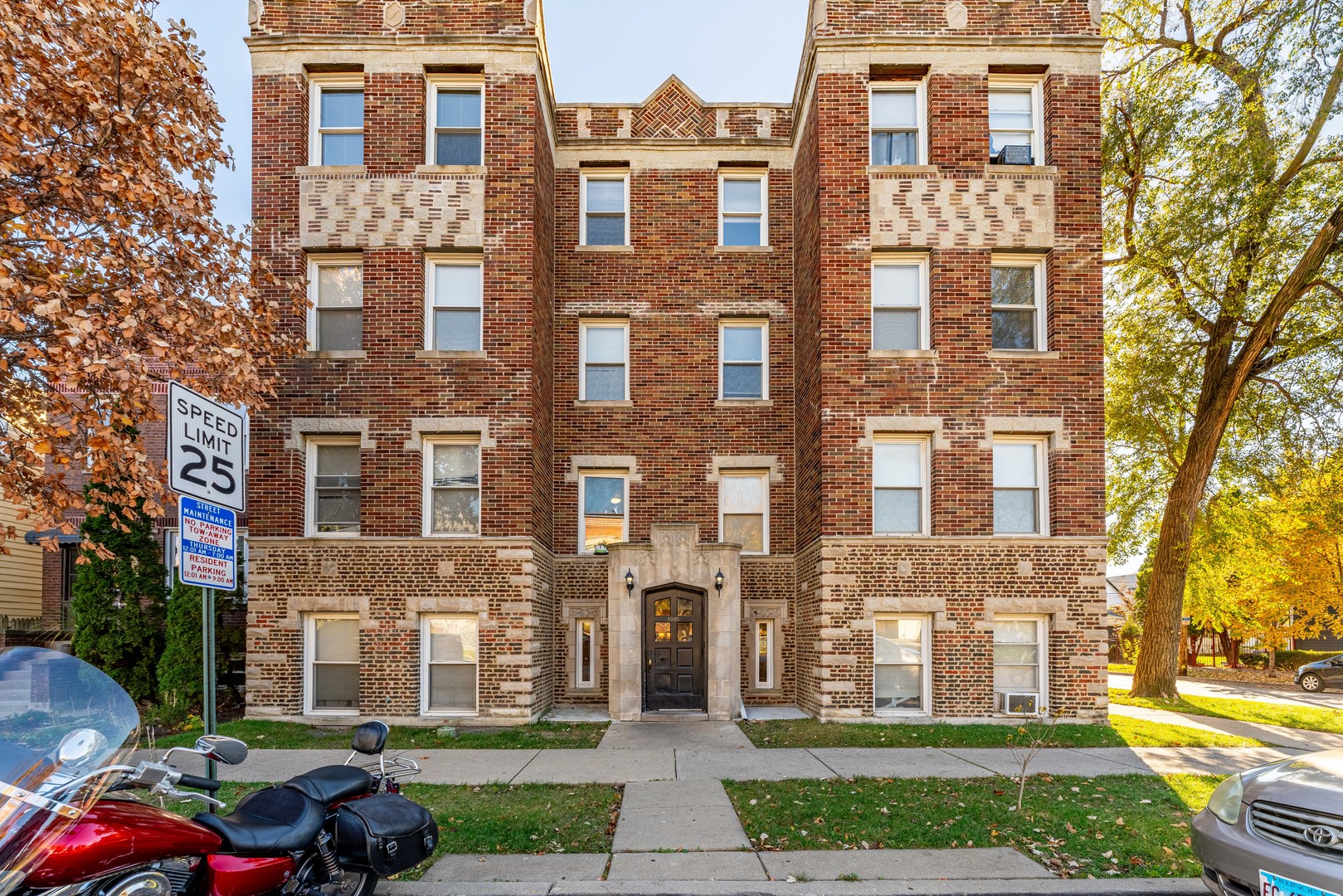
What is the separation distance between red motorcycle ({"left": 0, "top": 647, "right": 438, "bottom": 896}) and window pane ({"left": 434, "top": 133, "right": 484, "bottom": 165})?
11.5 m

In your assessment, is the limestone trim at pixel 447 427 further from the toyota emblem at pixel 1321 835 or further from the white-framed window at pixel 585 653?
the toyota emblem at pixel 1321 835

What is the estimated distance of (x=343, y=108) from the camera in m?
13.9

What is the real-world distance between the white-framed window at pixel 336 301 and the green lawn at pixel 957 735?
960 centimetres

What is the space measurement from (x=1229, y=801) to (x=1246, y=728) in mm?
10158

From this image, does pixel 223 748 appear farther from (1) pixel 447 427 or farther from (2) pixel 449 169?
(2) pixel 449 169

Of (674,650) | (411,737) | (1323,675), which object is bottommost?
(1323,675)

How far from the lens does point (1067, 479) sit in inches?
517

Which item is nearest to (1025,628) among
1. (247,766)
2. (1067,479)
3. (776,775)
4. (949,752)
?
(1067,479)

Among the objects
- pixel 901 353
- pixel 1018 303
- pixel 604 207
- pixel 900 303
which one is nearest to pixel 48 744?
pixel 901 353

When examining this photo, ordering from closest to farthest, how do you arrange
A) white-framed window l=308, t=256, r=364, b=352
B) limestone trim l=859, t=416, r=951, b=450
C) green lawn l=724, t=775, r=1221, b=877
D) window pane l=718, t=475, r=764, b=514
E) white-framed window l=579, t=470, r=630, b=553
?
green lawn l=724, t=775, r=1221, b=877 < limestone trim l=859, t=416, r=951, b=450 < white-framed window l=308, t=256, r=364, b=352 < white-framed window l=579, t=470, r=630, b=553 < window pane l=718, t=475, r=764, b=514

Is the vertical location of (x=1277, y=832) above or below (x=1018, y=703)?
above

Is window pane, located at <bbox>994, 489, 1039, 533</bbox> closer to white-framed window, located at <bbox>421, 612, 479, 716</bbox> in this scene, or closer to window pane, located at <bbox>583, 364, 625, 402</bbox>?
window pane, located at <bbox>583, 364, 625, 402</bbox>

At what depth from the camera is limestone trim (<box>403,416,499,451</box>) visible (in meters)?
13.2

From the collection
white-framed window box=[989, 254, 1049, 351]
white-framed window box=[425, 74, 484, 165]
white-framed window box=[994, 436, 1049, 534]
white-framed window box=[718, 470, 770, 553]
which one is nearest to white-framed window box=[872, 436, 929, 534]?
white-framed window box=[994, 436, 1049, 534]
